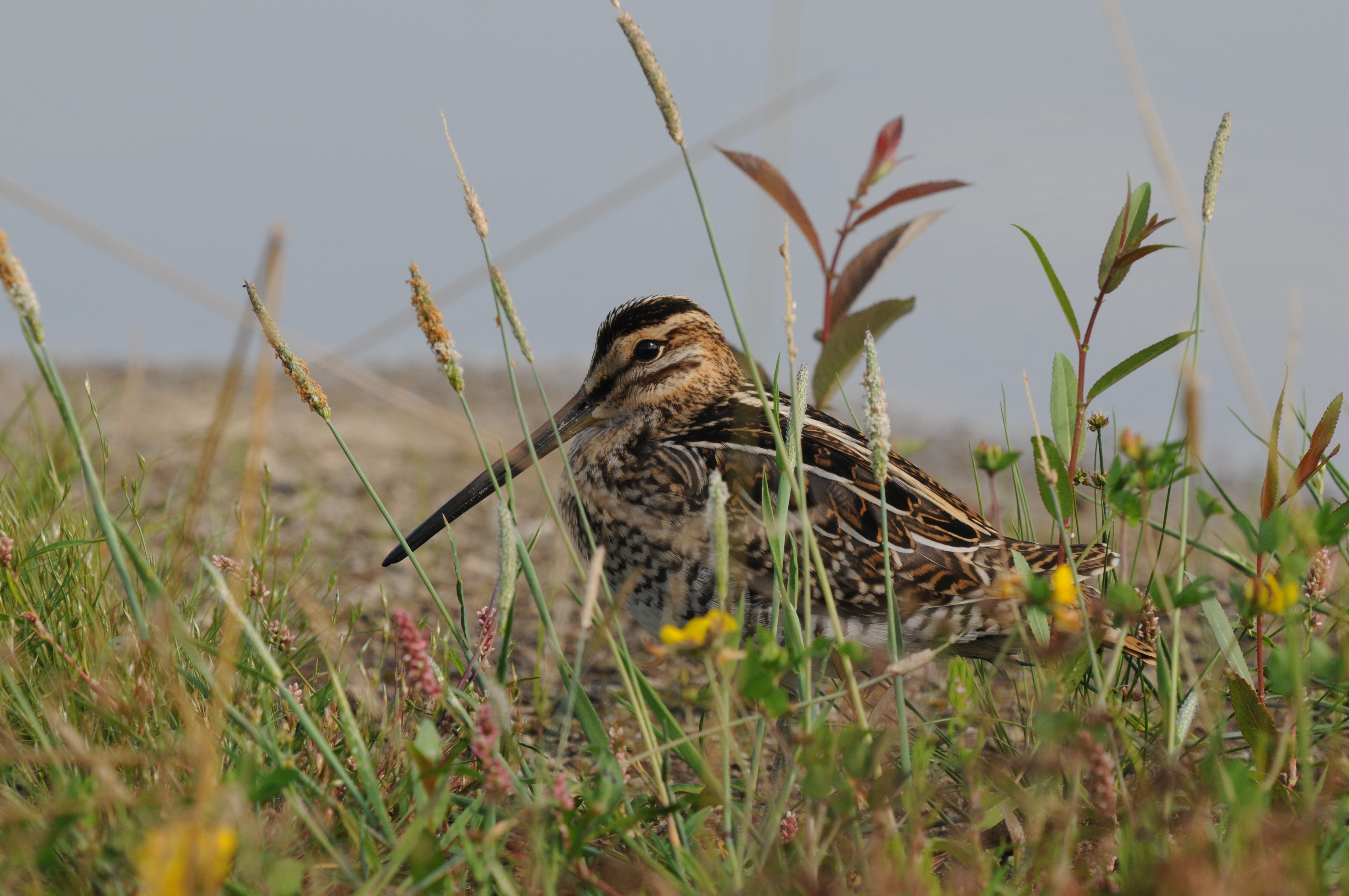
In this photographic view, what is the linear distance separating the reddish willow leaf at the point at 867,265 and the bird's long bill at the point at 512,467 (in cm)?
92

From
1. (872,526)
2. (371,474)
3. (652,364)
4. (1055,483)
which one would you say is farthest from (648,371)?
(371,474)

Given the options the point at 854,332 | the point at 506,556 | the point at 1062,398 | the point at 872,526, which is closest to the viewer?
the point at 506,556

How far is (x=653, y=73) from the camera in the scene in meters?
2.07

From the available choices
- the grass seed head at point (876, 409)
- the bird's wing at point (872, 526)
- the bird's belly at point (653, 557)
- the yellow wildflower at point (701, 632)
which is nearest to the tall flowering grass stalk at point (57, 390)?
the yellow wildflower at point (701, 632)

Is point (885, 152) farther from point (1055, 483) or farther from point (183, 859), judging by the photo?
point (183, 859)

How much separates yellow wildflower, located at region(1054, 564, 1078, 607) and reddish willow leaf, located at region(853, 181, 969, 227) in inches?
65.3

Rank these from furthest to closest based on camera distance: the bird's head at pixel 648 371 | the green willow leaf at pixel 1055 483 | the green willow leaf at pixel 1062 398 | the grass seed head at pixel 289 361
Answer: the bird's head at pixel 648 371 < the green willow leaf at pixel 1062 398 < the green willow leaf at pixel 1055 483 < the grass seed head at pixel 289 361

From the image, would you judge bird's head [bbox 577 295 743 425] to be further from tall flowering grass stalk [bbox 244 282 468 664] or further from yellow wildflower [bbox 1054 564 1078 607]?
yellow wildflower [bbox 1054 564 1078 607]

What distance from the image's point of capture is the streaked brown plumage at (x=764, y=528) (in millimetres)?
3100

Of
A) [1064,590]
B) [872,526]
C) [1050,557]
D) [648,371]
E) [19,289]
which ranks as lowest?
[1050,557]

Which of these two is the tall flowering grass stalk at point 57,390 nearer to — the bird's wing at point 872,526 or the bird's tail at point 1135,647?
the bird's wing at point 872,526

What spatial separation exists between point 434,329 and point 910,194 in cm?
168

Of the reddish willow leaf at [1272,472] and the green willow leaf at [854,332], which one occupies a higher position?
the green willow leaf at [854,332]

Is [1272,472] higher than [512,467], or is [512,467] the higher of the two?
[512,467]
